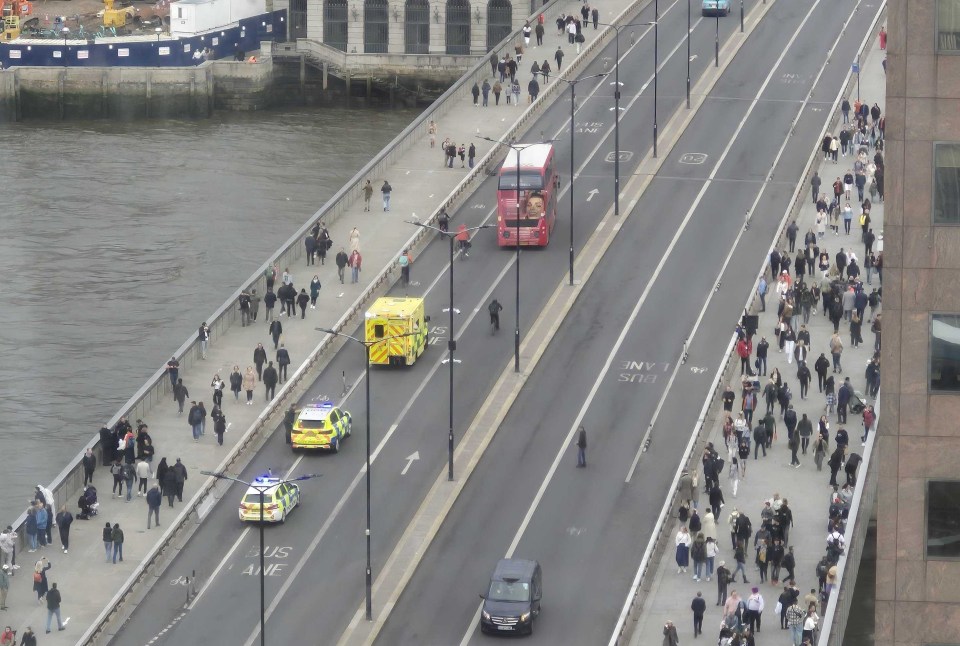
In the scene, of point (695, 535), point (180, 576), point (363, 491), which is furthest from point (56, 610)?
point (695, 535)

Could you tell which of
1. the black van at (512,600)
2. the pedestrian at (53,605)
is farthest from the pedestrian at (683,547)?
the pedestrian at (53,605)

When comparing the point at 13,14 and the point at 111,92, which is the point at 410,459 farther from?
the point at 13,14

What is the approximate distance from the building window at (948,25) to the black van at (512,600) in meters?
26.5

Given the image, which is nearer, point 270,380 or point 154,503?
point 154,503

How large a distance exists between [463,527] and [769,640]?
39.5ft

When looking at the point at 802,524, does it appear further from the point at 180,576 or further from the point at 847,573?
the point at 180,576

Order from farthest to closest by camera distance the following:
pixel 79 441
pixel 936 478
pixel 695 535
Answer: pixel 79 441
pixel 695 535
pixel 936 478

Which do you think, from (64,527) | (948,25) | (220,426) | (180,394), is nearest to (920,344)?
(948,25)

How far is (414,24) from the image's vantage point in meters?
145

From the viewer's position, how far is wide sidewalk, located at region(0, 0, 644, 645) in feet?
224

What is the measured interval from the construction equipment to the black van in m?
90.0

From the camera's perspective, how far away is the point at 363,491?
241 feet

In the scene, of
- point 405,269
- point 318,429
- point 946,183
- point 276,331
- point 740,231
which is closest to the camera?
point 946,183

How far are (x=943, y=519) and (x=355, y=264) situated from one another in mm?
50009
